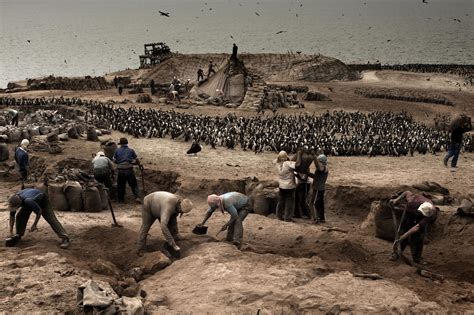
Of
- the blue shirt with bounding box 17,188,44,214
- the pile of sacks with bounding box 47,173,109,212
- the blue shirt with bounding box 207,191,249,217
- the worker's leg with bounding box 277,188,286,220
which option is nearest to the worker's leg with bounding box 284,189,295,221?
the worker's leg with bounding box 277,188,286,220

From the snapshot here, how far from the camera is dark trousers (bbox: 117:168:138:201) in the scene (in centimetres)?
1472

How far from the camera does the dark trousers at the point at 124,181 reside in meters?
14.7

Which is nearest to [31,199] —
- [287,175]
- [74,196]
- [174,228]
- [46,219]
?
[46,219]

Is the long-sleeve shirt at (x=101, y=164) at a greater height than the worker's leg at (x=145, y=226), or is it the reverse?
the long-sleeve shirt at (x=101, y=164)

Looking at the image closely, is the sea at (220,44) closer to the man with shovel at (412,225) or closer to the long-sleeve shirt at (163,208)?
the long-sleeve shirt at (163,208)

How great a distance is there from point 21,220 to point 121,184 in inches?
153

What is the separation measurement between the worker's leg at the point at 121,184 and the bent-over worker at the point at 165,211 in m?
3.76

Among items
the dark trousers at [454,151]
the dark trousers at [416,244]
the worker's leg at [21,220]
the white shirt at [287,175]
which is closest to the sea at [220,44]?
the worker's leg at [21,220]

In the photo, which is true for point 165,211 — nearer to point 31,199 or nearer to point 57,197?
point 31,199

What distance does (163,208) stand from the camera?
428 inches

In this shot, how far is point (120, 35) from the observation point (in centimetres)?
13875

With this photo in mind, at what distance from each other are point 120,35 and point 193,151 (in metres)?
127

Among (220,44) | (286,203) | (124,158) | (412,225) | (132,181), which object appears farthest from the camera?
(220,44)

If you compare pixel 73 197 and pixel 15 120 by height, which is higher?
pixel 15 120
